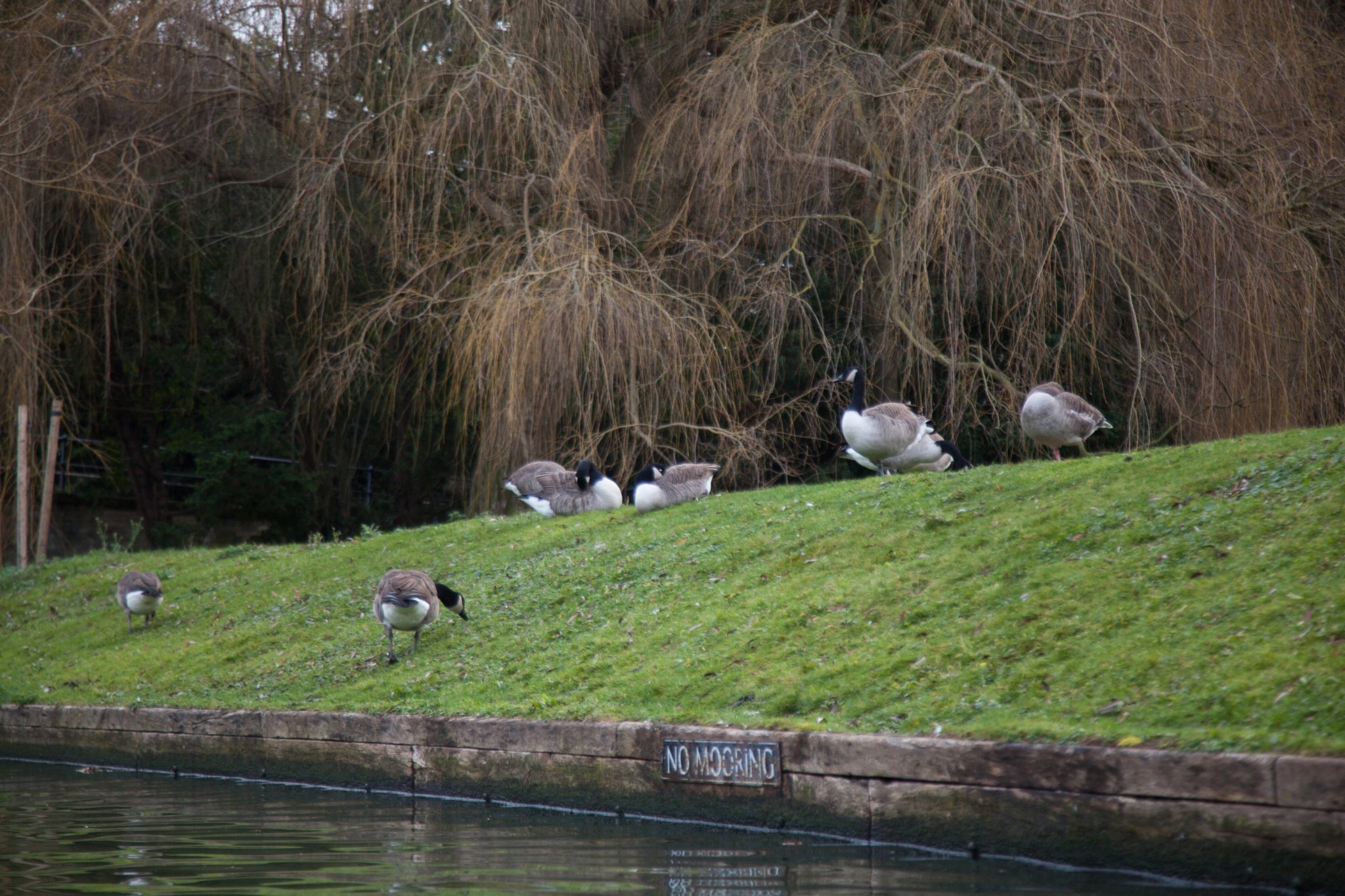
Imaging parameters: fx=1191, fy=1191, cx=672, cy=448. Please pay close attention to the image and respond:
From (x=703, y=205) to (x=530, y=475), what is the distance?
4.79 meters

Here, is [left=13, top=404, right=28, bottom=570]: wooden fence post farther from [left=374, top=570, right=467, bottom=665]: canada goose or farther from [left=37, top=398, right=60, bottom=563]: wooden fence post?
[left=374, top=570, right=467, bottom=665]: canada goose

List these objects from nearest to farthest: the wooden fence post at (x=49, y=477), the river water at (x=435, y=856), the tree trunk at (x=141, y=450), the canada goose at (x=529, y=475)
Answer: the river water at (x=435, y=856) → the canada goose at (x=529, y=475) → the wooden fence post at (x=49, y=477) → the tree trunk at (x=141, y=450)

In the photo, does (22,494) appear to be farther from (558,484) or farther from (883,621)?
(883,621)

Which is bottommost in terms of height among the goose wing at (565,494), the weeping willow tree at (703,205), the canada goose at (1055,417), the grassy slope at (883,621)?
the grassy slope at (883,621)

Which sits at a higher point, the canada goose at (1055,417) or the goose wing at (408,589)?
the canada goose at (1055,417)

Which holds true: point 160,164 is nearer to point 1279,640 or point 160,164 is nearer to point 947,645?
point 947,645

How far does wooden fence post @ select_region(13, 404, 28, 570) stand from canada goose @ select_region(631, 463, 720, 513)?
10092 millimetres

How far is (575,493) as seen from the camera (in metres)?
14.7

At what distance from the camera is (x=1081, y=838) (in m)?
Result: 5.77

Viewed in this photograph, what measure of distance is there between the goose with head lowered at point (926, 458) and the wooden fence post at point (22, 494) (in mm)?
12416

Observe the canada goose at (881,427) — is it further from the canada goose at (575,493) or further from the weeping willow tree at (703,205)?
the canada goose at (575,493)

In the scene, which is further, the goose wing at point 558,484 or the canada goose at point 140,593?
the goose wing at point 558,484

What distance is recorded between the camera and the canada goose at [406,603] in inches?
412

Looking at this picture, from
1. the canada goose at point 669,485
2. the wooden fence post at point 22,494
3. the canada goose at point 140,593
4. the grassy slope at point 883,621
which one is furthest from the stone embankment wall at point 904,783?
the wooden fence post at point 22,494
